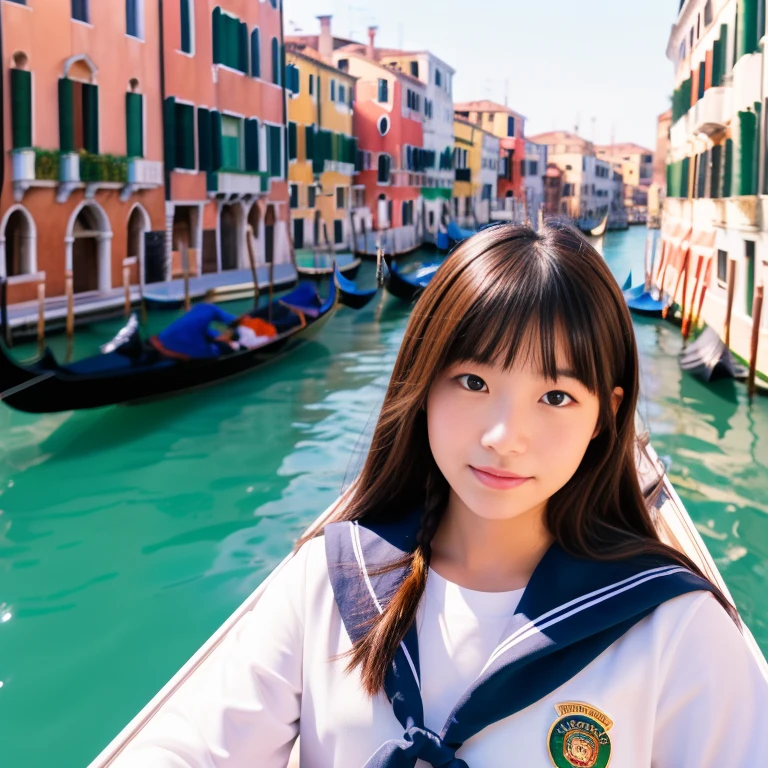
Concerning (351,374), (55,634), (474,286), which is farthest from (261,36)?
(474,286)

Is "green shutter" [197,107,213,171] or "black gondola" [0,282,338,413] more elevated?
"green shutter" [197,107,213,171]

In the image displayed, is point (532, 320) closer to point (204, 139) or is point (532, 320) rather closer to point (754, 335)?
point (754, 335)

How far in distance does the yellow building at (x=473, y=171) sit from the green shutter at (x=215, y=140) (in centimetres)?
1349

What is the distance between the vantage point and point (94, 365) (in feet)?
15.6

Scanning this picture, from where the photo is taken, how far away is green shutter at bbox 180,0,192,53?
9.20 meters

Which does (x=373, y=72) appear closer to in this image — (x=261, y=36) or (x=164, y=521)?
(x=261, y=36)

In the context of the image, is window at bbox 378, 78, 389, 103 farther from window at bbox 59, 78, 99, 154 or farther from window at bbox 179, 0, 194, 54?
window at bbox 59, 78, 99, 154

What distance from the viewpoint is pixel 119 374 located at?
476 cm

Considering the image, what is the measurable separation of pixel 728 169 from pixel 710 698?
7.01 meters

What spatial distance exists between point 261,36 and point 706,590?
1130cm

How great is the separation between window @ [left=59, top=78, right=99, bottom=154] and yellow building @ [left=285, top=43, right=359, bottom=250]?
17.6 ft

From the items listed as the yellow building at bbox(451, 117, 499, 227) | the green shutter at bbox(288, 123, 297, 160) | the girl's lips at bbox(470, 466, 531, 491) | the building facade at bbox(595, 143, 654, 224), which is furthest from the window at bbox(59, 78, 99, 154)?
the building facade at bbox(595, 143, 654, 224)

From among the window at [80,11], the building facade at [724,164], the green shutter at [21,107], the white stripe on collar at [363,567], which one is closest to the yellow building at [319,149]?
the building facade at [724,164]

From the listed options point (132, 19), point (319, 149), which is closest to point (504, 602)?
point (132, 19)
